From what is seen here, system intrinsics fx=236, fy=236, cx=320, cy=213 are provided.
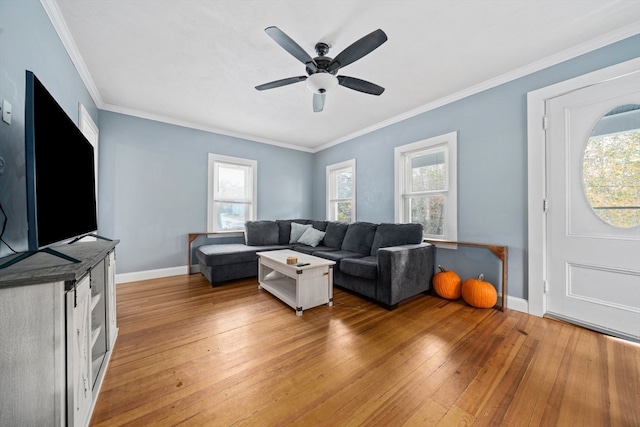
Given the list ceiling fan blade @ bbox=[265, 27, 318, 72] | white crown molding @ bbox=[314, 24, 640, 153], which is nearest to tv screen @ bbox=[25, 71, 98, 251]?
ceiling fan blade @ bbox=[265, 27, 318, 72]

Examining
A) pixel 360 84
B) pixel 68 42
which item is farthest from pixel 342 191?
pixel 68 42

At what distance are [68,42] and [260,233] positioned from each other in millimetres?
3047

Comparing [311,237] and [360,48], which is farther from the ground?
[360,48]

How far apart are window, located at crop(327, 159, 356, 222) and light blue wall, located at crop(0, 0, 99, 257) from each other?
152 inches

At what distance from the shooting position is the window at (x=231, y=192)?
420cm

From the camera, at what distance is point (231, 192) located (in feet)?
14.6

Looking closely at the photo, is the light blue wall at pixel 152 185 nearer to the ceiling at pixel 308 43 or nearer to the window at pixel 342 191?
the ceiling at pixel 308 43

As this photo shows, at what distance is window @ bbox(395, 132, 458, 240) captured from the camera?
3035mm

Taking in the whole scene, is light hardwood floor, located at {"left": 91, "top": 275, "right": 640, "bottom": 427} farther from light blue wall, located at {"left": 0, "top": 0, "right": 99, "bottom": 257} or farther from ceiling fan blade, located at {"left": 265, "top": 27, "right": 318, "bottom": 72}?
ceiling fan blade, located at {"left": 265, "top": 27, "right": 318, "bottom": 72}

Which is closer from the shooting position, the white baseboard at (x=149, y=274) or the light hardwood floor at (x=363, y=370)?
the light hardwood floor at (x=363, y=370)

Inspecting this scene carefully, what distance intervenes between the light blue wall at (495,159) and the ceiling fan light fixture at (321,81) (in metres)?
1.87

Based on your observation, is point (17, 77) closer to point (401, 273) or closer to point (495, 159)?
point (401, 273)

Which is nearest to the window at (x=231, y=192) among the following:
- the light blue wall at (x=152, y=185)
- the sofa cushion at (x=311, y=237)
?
the light blue wall at (x=152, y=185)

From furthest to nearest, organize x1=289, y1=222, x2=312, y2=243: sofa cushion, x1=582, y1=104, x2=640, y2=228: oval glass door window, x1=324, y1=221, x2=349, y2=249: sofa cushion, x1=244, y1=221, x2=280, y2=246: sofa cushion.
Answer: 1. x1=289, y1=222, x2=312, y2=243: sofa cushion
2. x1=244, y1=221, x2=280, y2=246: sofa cushion
3. x1=324, y1=221, x2=349, y2=249: sofa cushion
4. x1=582, y1=104, x2=640, y2=228: oval glass door window
